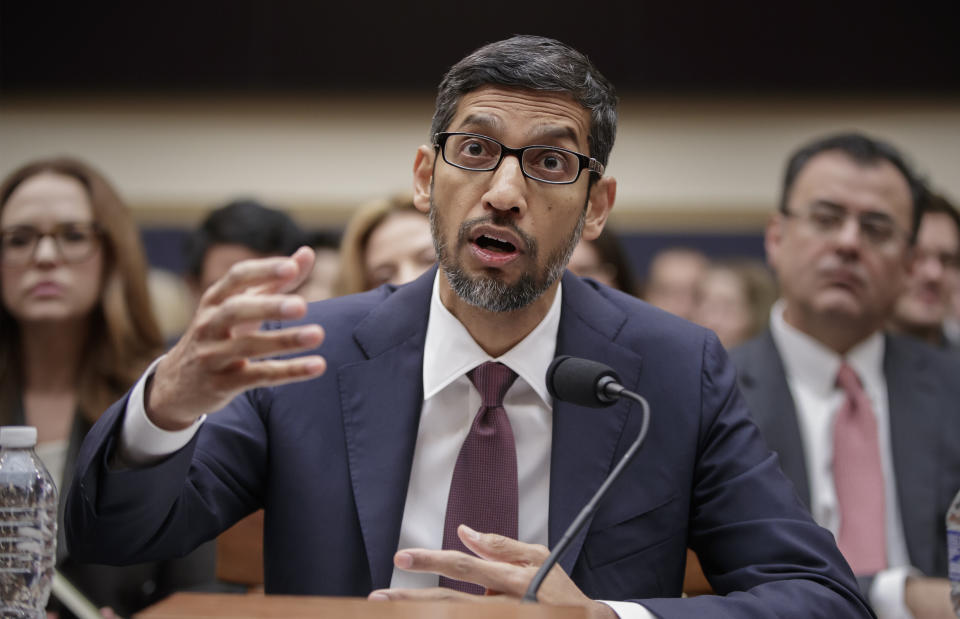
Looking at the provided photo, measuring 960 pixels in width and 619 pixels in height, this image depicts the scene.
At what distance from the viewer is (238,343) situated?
1.23 metres

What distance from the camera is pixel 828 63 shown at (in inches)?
251

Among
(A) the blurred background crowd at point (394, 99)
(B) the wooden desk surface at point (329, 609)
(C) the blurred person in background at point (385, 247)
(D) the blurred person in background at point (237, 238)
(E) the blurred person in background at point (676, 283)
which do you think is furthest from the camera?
(A) the blurred background crowd at point (394, 99)

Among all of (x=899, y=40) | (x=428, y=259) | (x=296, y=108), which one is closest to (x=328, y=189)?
(x=296, y=108)

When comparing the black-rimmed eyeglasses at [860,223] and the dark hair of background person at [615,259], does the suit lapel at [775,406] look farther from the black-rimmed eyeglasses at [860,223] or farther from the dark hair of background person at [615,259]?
the dark hair of background person at [615,259]

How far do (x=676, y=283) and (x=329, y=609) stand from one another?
408 centimetres

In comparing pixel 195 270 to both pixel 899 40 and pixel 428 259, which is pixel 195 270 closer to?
pixel 428 259

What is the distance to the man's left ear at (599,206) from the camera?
1.85 m

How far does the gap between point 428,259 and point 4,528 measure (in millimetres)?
1548

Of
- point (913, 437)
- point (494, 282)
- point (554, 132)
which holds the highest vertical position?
point (554, 132)

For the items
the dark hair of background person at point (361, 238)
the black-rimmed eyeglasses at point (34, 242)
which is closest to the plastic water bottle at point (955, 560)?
the dark hair of background person at point (361, 238)

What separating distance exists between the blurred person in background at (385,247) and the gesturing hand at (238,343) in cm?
151

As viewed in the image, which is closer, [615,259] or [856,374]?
[856,374]

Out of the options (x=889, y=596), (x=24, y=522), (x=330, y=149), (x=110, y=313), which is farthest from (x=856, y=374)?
(x=330, y=149)

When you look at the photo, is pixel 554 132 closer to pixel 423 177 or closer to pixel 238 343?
pixel 423 177
